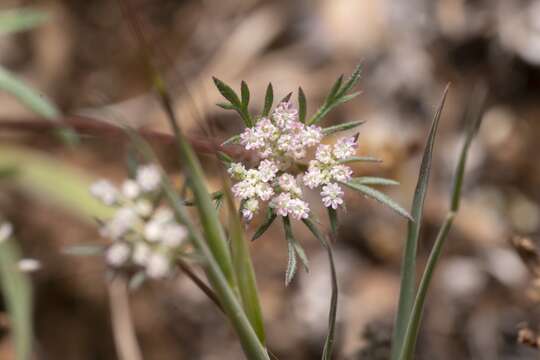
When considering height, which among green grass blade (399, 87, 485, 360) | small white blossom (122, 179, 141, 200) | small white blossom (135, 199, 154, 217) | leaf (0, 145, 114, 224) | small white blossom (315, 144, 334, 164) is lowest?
green grass blade (399, 87, 485, 360)

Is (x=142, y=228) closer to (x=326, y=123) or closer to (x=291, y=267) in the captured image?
(x=291, y=267)

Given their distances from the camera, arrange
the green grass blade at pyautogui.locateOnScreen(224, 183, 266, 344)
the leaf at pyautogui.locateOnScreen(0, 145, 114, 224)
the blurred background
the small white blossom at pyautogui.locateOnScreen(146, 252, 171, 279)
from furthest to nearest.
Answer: the blurred background
the leaf at pyautogui.locateOnScreen(0, 145, 114, 224)
the green grass blade at pyautogui.locateOnScreen(224, 183, 266, 344)
the small white blossom at pyautogui.locateOnScreen(146, 252, 171, 279)

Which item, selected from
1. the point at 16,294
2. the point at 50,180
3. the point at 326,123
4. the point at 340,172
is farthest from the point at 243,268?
the point at 326,123

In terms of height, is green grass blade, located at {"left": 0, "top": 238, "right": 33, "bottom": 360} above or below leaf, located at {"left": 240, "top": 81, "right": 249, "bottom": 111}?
below

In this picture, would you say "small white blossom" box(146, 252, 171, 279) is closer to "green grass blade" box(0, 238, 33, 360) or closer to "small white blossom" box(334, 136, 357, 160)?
"small white blossom" box(334, 136, 357, 160)

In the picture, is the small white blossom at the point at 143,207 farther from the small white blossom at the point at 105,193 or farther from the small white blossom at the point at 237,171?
the small white blossom at the point at 237,171

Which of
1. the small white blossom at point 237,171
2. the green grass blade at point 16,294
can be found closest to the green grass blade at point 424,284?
the small white blossom at point 237,171

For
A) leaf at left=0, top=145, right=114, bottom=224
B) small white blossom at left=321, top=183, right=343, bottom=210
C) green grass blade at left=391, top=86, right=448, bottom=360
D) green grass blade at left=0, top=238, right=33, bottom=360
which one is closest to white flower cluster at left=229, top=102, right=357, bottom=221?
small white blossom at left=321, top=183, right=343, bottom=210
